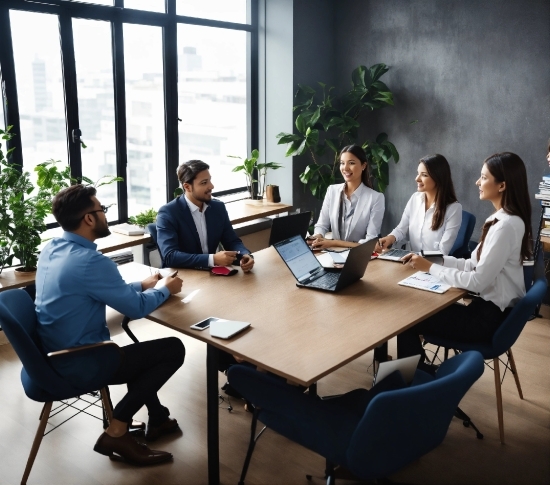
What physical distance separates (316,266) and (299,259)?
0.53 feet

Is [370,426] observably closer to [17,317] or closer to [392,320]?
[392,320]

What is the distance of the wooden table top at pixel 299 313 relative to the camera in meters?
2.46

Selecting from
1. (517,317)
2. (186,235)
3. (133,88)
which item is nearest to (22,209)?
(186,235)

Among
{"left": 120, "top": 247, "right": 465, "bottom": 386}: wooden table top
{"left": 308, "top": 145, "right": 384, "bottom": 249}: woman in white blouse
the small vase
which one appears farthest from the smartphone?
the small vase

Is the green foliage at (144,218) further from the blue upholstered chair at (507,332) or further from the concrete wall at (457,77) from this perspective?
the blue upholstered chair at (507,332)

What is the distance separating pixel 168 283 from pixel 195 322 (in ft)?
1.11

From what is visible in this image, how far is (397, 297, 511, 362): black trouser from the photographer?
3.21m

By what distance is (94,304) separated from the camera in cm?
281

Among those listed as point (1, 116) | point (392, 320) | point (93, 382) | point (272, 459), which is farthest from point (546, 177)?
point (1, 116)

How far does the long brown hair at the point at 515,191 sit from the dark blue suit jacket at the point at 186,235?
59.7 inches

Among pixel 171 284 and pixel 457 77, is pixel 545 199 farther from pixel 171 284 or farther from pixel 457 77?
pixel 171 284

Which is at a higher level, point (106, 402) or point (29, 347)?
point (29, 347)

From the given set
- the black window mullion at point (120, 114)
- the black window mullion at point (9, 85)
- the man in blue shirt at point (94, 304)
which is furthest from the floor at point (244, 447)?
the black window mullion at point (120, 114)

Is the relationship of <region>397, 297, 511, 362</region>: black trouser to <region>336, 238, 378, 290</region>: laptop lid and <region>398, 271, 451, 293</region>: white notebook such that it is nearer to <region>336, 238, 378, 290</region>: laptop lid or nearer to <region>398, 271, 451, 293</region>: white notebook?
<region>398, 271, 451, 293</region>: white notebook
